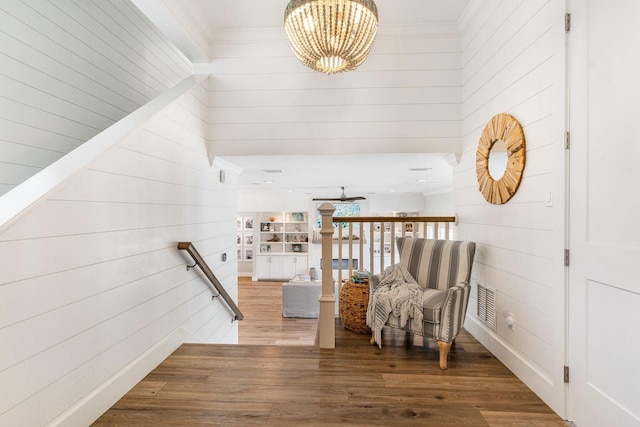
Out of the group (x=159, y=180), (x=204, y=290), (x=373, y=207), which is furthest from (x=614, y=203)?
(x=373, y=207)

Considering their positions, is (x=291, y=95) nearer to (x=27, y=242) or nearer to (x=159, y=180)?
(x=159, y=180)

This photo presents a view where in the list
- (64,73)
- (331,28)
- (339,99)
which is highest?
(339,99)

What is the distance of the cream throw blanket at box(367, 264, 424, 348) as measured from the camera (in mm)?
2400

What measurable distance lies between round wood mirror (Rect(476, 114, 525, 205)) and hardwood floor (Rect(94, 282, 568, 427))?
A: 1321 millimetres

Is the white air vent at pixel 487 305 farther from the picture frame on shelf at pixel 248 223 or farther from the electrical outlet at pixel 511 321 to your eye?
the picture frame on shelf at pixel 248 223

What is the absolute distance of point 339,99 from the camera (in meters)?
3.29

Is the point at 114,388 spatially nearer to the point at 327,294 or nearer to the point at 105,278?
the point at 105,278

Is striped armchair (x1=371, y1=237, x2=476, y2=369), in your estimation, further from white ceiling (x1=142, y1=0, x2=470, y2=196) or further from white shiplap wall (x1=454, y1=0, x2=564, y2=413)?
white ceiling (x1=142, y1=0, x2=470, y2=196)

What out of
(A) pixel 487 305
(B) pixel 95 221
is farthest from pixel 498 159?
(B) pixel 95 221

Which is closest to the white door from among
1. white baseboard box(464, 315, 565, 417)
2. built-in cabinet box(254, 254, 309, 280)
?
white baseboard box(464, 315, 565, 417)

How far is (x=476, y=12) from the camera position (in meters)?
2.82

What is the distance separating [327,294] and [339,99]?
2.02m

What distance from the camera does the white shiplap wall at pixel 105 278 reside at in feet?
4.52

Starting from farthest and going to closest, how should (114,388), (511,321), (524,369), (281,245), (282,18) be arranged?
(281,245) → (282,18) → (511,321) → (524,369) → (114,388)
